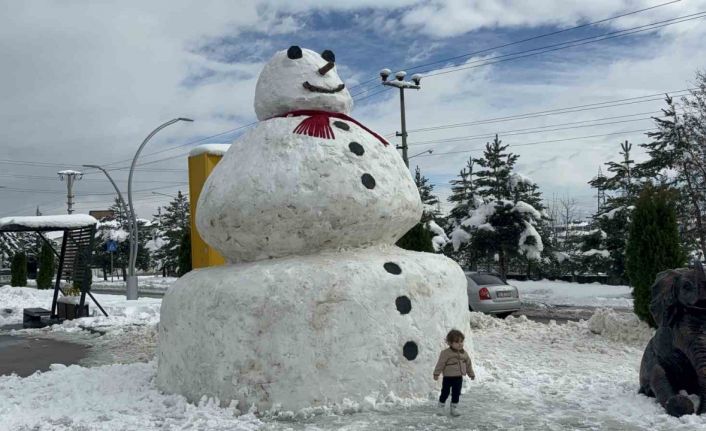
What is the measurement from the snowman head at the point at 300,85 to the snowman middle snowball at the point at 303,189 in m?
0.01

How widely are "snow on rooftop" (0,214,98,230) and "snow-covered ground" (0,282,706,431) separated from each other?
7.42 m

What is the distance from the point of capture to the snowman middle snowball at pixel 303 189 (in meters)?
6.20

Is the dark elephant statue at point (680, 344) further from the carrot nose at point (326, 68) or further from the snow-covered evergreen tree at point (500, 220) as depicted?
the snow-covered evergreen tree at point (500, 220)

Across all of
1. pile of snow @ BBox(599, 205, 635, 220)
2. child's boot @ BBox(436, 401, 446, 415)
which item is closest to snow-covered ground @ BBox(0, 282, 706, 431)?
child's boot @ BBox(436, 401, 446, 415)

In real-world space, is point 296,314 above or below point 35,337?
above

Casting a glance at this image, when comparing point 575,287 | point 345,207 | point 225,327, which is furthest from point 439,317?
point 575,287

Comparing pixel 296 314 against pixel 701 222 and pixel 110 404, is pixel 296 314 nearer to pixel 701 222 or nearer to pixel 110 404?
pixel 110 404

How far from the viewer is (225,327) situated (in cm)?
591

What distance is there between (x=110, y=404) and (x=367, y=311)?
290 cm

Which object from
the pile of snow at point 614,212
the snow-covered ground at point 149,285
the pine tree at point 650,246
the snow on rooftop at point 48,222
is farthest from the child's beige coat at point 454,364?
the snow-covered ground at point 149,285

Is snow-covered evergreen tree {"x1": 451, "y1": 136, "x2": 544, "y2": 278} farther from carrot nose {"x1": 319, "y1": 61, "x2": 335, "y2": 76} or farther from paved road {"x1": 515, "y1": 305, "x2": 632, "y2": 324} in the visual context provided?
carrot nose {"x1": 319, "y1": 61, "x2": 335, "y2": 76}

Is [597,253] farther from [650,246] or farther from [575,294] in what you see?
[650,246]

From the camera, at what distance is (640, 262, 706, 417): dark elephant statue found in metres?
5.42

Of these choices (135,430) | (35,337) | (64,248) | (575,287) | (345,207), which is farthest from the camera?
(575,287)
